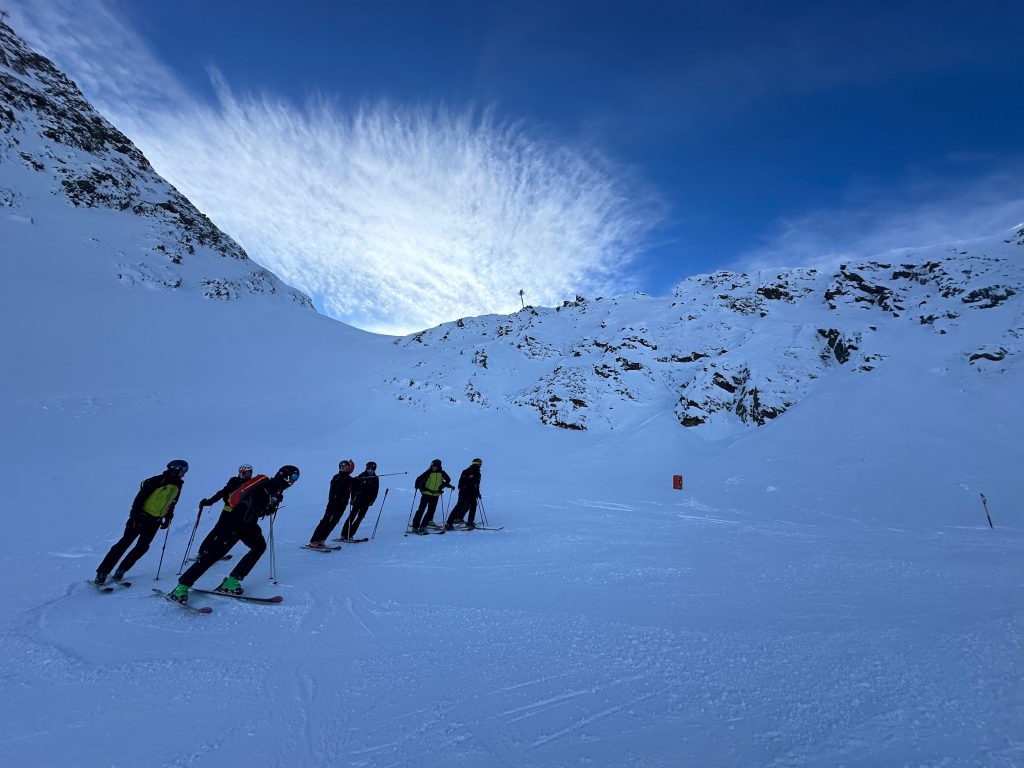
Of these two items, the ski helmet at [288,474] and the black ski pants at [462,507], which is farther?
the black ski pants at [462,507]

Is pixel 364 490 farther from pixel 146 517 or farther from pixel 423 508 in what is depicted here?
pixel 146 517

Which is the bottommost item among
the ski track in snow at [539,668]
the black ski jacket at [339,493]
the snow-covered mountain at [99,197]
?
the ski track in snow at [539,668]

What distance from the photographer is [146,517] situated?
6273 millimetres

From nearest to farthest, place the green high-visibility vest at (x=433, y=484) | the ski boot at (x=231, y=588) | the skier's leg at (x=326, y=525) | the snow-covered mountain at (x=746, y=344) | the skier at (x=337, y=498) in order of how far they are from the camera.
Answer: the ski boot at (x=231, y=588)
the skier's leg at (x=326, y=525)
the skier at (x=337, y=498)
the green high-visibility vest at (x=433, y=484)
the snow-covered mountain at (x=746, y=344)

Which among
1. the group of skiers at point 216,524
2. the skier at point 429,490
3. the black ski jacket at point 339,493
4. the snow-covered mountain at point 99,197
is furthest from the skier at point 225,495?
the snow-covered mountain at point 99,197

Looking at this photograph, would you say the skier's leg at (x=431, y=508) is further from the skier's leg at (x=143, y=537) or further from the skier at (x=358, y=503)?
the skier's leg at (x=143, y=537)

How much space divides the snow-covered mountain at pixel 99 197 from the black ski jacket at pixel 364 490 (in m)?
31.7

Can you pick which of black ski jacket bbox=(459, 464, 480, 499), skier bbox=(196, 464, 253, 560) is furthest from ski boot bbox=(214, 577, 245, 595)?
black ski jacket bbox=(459, 464, 480, 499)

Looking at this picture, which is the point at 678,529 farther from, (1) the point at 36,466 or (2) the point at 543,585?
(1) the point at 36,466

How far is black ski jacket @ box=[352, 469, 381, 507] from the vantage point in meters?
9.23

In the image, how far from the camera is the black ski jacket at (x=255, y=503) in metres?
5.91

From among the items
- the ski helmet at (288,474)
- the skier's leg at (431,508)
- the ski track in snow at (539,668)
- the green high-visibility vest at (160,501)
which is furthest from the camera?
the skier's leg at (431,508)

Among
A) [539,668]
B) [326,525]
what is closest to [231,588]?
[326,525]

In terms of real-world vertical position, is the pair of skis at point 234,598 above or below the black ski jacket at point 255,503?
below
